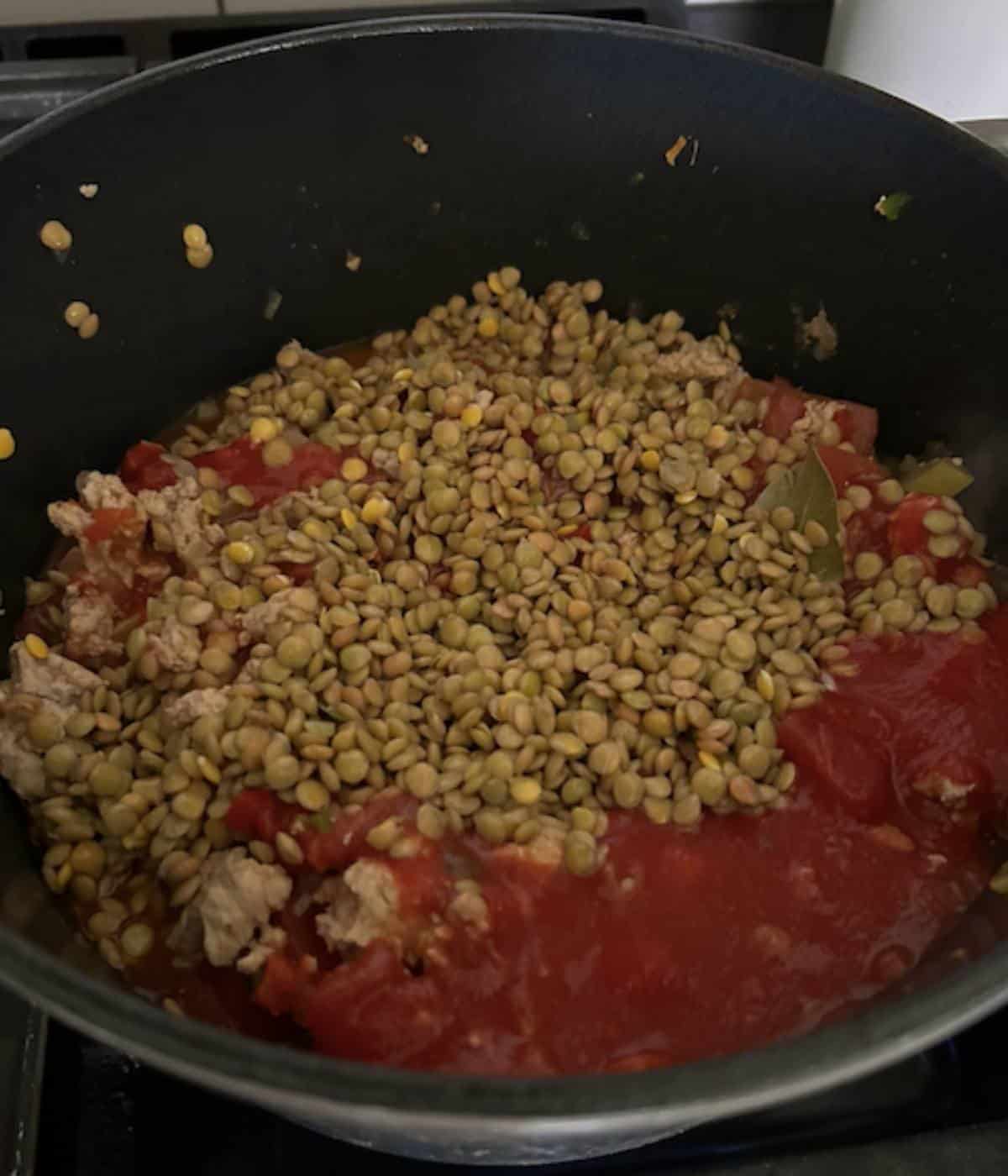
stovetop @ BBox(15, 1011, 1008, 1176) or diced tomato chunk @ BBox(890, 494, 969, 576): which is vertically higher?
diced tomato chunk @ BBox(890, 494, 969, 576)

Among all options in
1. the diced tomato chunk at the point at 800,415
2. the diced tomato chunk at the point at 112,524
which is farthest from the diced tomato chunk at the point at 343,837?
the diced tomato chunk at the point at 800,415

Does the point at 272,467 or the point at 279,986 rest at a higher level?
the point at 272,467

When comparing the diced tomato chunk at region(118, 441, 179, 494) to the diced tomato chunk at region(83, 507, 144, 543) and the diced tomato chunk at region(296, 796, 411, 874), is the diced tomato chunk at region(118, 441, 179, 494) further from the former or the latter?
the diced tomato chunk at region(296, 796, 411, 874)

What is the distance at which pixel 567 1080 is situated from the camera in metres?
0.59

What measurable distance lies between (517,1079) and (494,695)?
47 cm

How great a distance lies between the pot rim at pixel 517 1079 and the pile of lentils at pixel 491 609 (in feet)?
1.04

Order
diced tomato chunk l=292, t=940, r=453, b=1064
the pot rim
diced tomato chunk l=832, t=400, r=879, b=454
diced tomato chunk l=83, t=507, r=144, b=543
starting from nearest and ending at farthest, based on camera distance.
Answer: the pot rim
diced tomato chunk l=292, t=940, r=453, b=1064
diced tomato chunk l=83, t=507, r=144, b=543
diced tomato chunk l=832, t=400, r=879, b=454

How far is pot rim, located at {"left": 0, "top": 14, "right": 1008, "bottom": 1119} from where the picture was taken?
1.90 feet

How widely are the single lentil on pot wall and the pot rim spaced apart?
26cm

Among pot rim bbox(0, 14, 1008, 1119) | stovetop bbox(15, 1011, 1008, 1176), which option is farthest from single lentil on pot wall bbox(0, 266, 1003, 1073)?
pot rim bbox(0, 14, 1008, 1119)

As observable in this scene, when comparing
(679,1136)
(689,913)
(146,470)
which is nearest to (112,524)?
(146,470)

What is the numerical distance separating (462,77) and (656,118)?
197 millimetres

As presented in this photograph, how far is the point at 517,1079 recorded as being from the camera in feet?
1.95

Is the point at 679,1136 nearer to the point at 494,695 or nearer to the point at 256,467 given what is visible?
the point at 494,695
